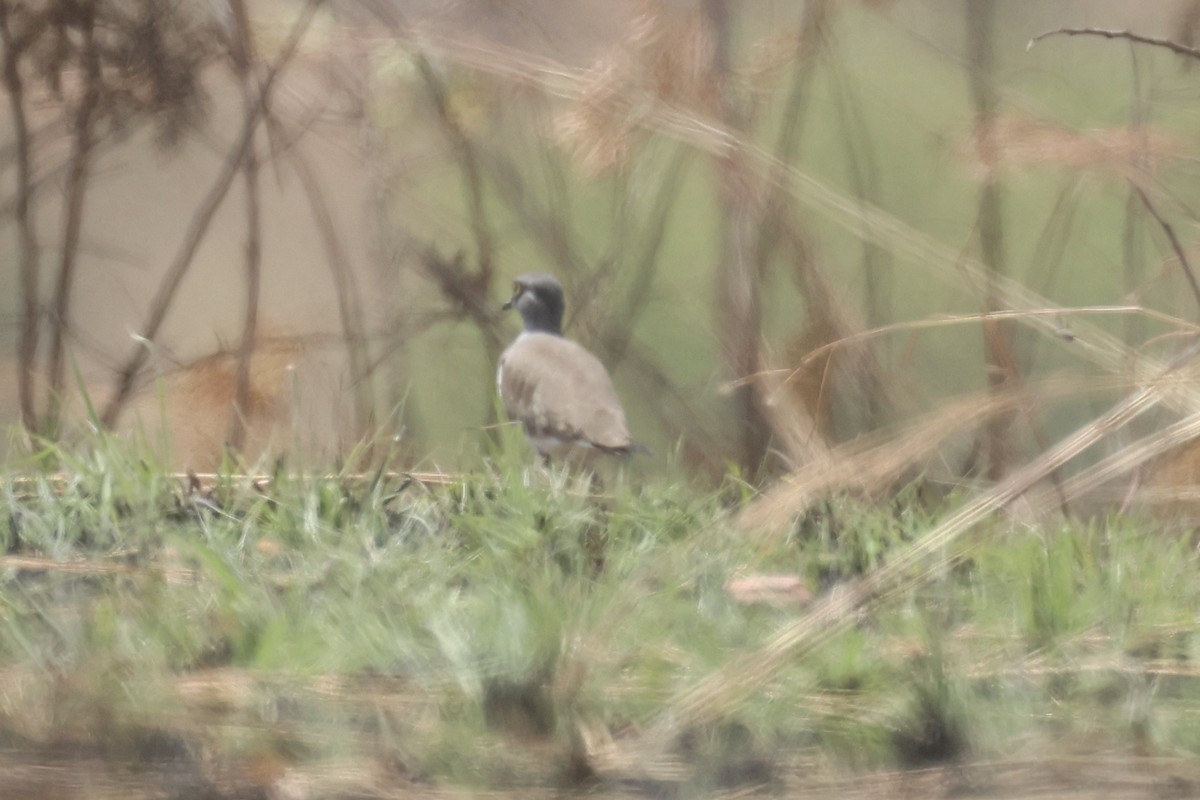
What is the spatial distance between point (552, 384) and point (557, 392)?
1.0 inches

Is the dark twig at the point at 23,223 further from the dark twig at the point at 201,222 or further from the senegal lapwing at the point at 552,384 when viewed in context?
the senegal lapwing at the point at 552,384

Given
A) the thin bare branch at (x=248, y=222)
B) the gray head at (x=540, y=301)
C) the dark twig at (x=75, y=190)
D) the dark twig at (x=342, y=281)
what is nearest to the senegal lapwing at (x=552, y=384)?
the gray head at (x=540, y=301)

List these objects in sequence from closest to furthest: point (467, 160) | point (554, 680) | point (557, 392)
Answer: point (554, 680)
point (557, 392)
point (467, 160)

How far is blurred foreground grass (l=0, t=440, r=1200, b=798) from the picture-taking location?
0.67 meters

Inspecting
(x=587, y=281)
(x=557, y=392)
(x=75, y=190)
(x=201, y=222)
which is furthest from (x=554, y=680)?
(x=75, y=190)

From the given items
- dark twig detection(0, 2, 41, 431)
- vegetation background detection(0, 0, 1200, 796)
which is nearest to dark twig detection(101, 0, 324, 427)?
vegetation background detection(0, 0, 1200, 796)

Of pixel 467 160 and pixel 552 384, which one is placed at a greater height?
pixel 467 160

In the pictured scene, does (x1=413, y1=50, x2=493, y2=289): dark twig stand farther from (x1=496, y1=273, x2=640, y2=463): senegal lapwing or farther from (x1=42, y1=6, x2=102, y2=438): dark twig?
(x1=42, y1=6, x2=102, y2=438): dark twig

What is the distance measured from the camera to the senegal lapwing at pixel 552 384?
1.65m

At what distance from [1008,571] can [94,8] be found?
4.75 feet

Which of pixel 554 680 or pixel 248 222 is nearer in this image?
pixel 554 680

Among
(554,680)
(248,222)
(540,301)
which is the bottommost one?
(554,680)

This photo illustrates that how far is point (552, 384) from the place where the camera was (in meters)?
1.66

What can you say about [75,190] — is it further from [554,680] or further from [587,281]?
[554,680]
